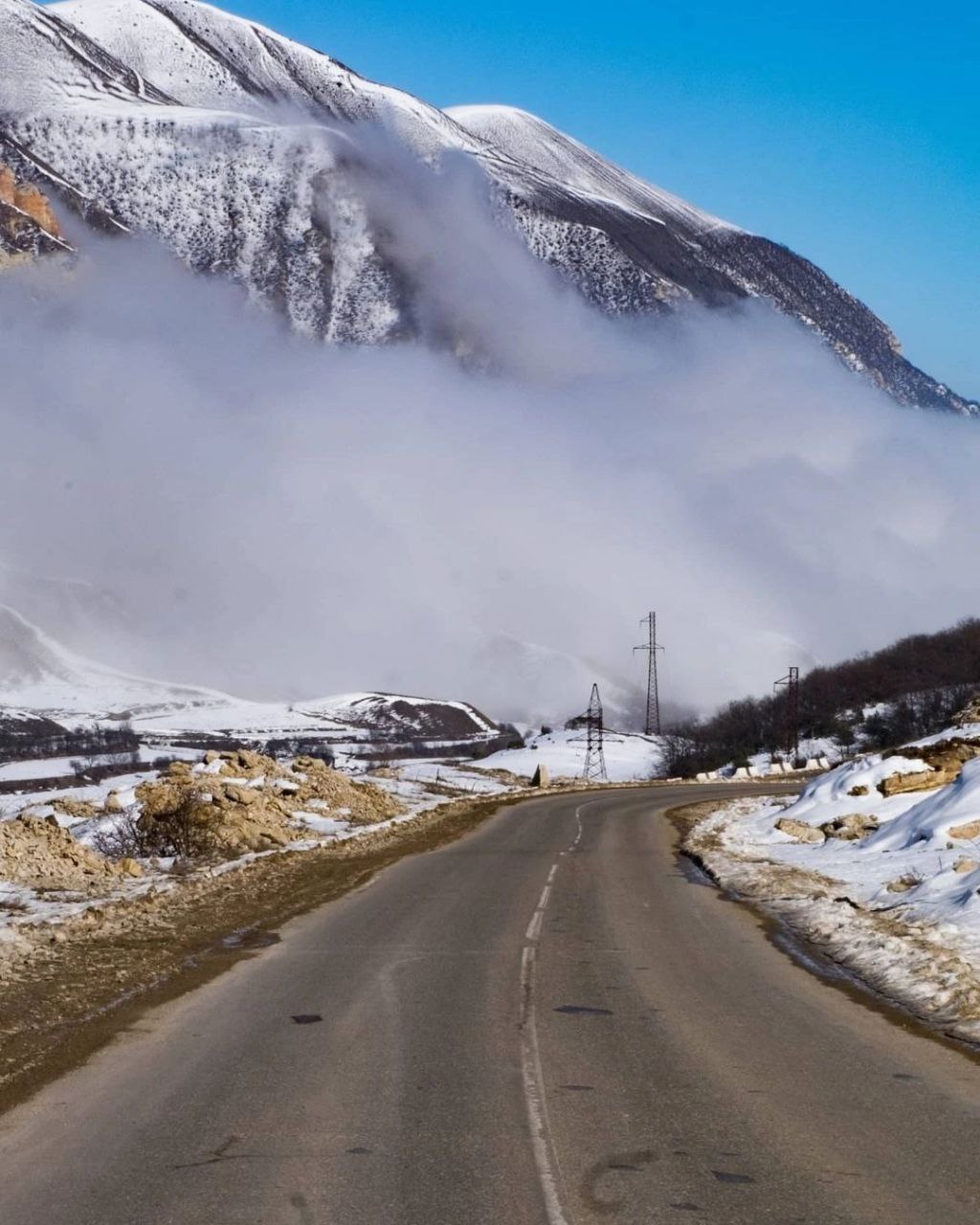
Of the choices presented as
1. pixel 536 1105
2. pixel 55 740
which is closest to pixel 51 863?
pixel 536 1105

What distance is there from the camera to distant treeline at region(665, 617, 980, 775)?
9744cm

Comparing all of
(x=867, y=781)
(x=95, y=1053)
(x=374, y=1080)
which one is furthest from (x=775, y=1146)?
(x=867, y=781)

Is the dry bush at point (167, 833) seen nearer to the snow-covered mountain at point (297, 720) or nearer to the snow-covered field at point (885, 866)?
the snow-covered field at point (885, 866)

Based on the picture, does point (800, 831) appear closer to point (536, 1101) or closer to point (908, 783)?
point (908, 783)

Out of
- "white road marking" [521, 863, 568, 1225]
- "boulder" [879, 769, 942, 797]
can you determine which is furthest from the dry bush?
"boulder" [879, 769, 942, 797]

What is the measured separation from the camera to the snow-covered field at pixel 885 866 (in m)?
14.5

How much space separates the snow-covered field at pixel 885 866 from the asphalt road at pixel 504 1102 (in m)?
1.10

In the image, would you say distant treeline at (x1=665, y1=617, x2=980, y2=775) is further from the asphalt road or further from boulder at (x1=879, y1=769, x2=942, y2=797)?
the asphalt road

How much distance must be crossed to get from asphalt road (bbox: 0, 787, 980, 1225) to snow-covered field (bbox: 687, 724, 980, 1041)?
1096mm

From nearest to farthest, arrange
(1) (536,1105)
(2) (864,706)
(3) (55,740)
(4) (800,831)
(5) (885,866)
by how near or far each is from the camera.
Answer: (1) (536,1105) → (5) (885,866) → (4) (800,831) → (2) (864,706) → (3) (55,740)

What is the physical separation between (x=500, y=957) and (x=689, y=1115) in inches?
273

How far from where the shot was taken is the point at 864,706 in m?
112

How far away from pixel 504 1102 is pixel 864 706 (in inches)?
4238

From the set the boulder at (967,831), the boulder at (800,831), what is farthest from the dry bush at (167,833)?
the boulder at (967,831)
